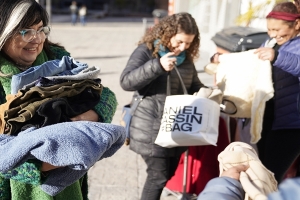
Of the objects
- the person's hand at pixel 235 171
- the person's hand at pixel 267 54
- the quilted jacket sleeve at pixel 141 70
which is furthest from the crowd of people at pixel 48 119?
the person's hand at pixel 267 54

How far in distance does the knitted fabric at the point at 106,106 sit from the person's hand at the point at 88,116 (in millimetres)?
26

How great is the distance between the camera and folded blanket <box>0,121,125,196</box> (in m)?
1.79

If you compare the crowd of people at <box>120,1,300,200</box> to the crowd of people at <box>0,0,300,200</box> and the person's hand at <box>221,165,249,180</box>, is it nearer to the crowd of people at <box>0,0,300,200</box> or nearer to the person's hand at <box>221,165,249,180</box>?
the crowd of people at <box>0,0,300,200</box>

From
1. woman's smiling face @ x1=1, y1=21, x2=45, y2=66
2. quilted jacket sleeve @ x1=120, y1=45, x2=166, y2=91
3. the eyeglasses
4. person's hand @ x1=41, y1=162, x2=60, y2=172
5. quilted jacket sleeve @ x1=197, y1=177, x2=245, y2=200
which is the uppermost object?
the eyeglasses

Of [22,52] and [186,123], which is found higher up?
[22,52]

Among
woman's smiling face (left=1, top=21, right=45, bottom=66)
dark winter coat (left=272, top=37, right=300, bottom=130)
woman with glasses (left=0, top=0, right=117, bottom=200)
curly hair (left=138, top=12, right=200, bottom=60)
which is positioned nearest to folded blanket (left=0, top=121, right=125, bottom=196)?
woman with glasses (left=0, top=0, right=117, bottom=200)

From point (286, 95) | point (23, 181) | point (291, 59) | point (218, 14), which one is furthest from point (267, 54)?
point (218, 14)

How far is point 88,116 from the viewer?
2.10 meters

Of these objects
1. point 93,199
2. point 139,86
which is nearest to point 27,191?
point 139,86

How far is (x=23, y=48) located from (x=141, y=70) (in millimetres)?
1225

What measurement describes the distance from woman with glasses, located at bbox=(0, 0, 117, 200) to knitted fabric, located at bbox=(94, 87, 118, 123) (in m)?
0.02

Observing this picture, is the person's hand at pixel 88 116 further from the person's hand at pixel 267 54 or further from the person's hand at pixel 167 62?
the person's hand at pixel 267 54

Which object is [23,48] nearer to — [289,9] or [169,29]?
[169,29]

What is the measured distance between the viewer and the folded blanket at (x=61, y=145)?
5.86 feet
